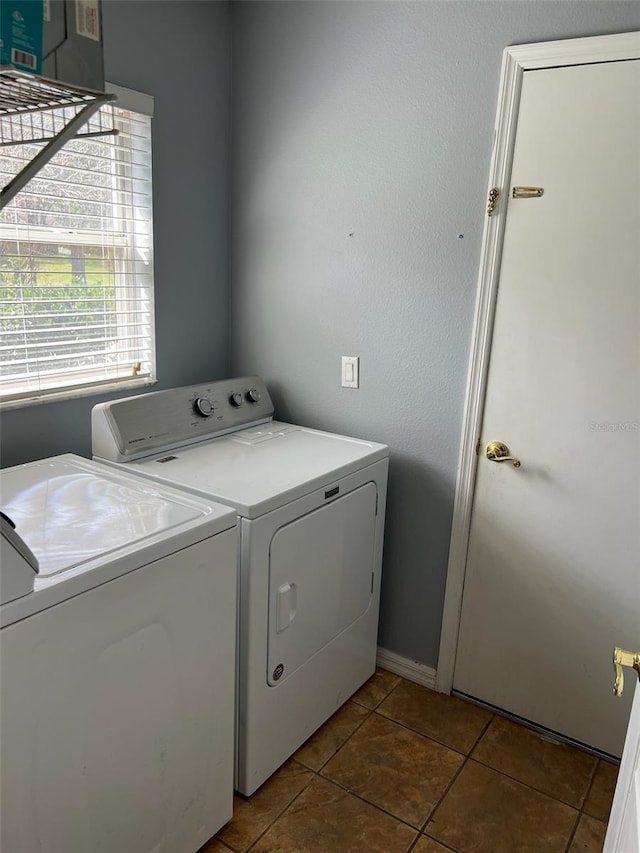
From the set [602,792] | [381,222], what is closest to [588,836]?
[602,792]

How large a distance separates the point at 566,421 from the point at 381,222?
91cm

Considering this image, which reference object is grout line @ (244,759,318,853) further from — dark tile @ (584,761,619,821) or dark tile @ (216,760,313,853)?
dark tile @ (584,761,619,821)

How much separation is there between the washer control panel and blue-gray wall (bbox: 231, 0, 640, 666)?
0.16 metres

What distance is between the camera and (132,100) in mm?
2113

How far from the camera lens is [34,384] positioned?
6.84ft

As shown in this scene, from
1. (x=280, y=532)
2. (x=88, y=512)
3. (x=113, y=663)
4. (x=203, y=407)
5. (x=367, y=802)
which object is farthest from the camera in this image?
(x=203, y=407)

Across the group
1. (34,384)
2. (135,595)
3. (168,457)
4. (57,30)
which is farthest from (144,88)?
(135,595)

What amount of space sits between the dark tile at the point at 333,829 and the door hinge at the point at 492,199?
1.82m

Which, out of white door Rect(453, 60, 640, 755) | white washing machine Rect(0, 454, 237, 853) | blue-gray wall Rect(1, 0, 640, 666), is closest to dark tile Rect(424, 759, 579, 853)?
white door Rect(453, 60, 640, 755)

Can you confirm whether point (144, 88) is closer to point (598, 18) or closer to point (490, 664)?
point (598, 18)

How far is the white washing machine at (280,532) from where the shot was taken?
Answer: 182 centimetres

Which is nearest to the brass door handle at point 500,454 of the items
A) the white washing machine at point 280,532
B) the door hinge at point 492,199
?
the white washing machine at point 280,532

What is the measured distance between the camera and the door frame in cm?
181

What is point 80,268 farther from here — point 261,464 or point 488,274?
point 488,274
